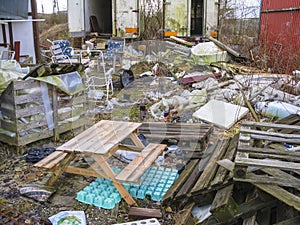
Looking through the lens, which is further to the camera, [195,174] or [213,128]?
[213,128]

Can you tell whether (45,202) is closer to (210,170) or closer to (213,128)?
(210,170)

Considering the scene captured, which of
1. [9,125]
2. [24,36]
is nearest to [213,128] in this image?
[9,125]

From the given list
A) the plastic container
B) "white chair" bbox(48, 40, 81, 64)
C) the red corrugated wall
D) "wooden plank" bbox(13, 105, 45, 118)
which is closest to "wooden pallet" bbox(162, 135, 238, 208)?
"wooden plank" bbox(13, 105, 45, 118)

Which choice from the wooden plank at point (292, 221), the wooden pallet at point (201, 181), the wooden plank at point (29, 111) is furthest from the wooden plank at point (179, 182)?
the wooden plank at point (29, 111)

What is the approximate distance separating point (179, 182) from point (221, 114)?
2.36 m

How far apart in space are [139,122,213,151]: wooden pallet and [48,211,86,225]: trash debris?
5.56 feet

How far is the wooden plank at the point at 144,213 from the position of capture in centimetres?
269

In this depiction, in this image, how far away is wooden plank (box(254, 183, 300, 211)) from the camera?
7.37 ft

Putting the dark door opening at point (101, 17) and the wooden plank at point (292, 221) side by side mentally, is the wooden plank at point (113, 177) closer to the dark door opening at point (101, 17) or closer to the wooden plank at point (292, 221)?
the wooden plank at point (292, 221)

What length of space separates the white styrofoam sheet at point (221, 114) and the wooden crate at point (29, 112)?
2240 millimetres

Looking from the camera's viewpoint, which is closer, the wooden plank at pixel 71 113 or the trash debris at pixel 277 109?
the wooden plank at pixel 71 113

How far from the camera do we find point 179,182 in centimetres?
310

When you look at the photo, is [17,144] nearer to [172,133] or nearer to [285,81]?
[172,133]

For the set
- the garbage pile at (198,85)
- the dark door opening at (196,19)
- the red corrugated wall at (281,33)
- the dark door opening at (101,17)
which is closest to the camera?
the garbage pile at (198,85)
